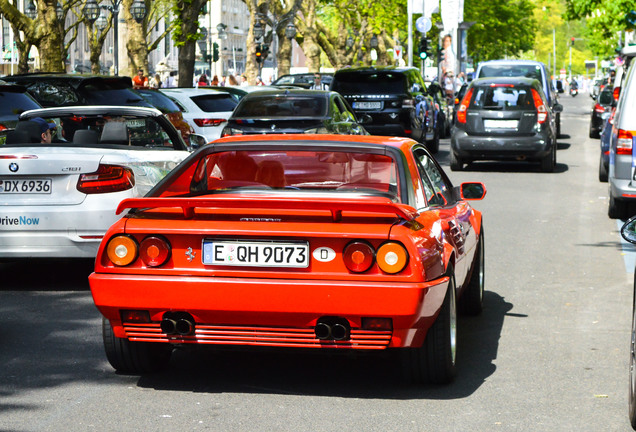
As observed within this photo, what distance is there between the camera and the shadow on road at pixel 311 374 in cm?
632

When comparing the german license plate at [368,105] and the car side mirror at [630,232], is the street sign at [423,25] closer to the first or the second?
the german license plate at [368,105]

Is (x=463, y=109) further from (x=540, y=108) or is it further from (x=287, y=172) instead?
(x=287, y=172)

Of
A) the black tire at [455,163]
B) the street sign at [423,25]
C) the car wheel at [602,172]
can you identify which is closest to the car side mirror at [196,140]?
the car wheel at [602,172]

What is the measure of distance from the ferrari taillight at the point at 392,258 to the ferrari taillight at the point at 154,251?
0.99m

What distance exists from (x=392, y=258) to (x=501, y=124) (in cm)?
1599

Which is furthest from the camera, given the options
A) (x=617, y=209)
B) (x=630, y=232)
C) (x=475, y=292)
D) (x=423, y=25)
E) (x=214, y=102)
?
(x=423, y=25)

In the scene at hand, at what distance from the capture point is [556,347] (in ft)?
24.4

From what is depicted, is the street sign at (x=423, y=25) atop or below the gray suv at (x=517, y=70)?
atop

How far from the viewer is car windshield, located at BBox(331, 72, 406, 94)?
25328 mm

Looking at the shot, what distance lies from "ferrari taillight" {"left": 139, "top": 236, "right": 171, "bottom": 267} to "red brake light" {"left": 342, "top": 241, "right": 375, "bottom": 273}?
836 millimetres

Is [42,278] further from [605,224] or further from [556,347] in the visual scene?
[605,224]

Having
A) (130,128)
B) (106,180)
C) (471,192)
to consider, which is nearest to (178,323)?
(471,192)

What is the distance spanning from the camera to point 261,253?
5.91m

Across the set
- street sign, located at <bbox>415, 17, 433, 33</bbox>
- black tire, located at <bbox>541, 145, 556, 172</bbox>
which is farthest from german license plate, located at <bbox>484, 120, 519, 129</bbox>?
street sign, located at <bbox>415, 17, 433, 33</bbox>
